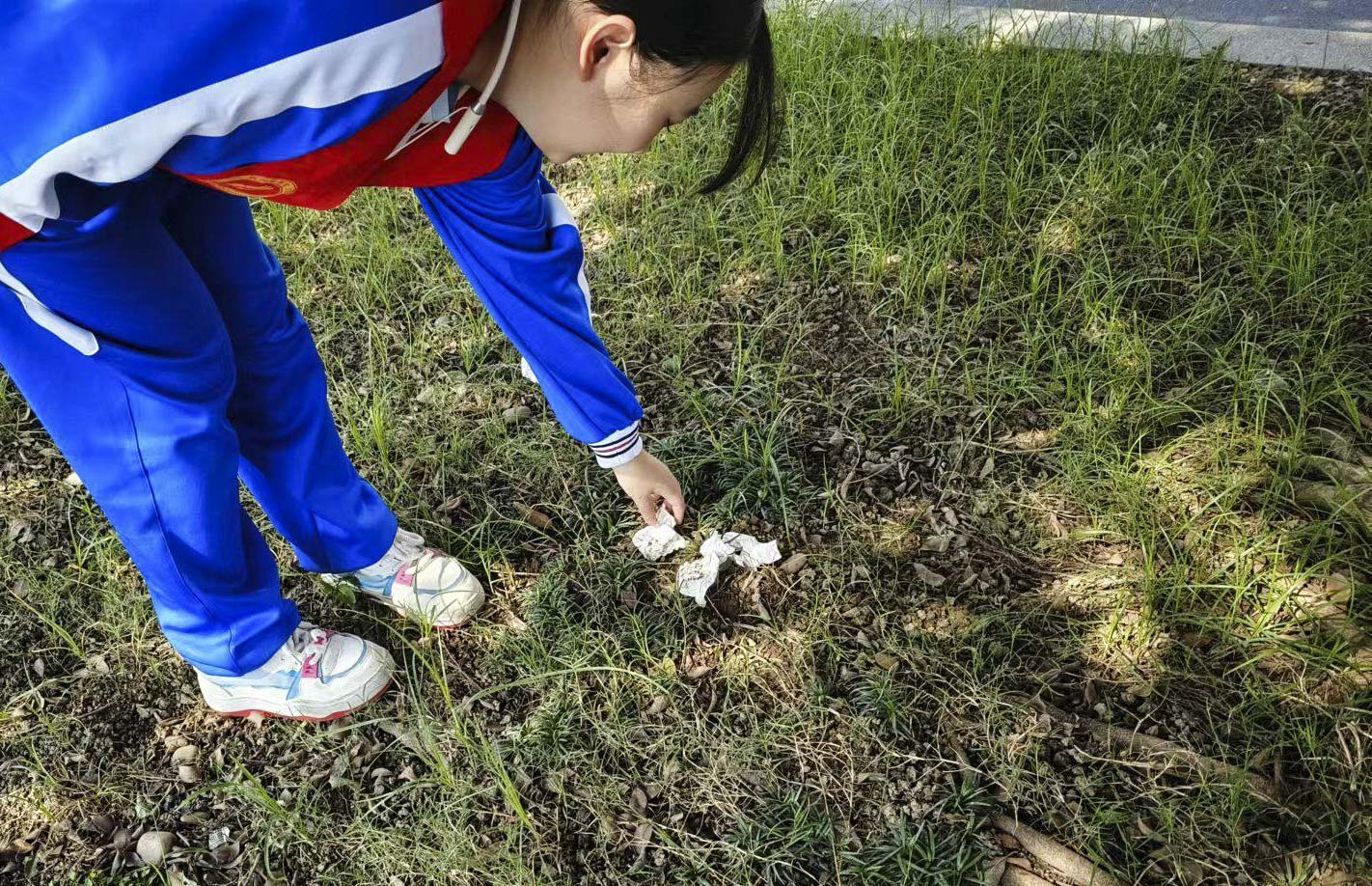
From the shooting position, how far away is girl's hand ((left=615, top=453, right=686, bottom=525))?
1857mm

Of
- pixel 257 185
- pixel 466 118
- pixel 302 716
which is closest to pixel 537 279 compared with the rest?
pixel 466 118

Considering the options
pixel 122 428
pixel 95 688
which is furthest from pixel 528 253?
pixel 95 688

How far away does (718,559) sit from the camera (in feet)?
6.73

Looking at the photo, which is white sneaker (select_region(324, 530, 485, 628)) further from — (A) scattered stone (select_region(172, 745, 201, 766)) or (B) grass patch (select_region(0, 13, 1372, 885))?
(A) scattered stone (select_region(172, 745, 201, 766))

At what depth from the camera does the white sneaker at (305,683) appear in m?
1.87

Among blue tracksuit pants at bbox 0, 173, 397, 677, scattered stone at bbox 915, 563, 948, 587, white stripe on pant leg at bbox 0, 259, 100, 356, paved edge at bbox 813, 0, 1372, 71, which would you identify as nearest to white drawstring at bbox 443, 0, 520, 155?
blue tracksuit pants at bbox 0, 173, 397, 677

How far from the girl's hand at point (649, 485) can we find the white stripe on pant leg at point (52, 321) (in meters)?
0.84

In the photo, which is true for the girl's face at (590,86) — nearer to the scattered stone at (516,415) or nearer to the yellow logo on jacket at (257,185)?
the yellow logo on jacket at (257,185)

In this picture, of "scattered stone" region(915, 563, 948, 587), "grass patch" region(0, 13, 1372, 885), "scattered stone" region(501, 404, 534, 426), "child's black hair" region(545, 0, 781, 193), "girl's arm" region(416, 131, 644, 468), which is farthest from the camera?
"scattered stone" region(501, 404, 534, 426)

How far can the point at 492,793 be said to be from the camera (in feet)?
5.89

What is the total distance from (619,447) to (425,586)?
1.86ft

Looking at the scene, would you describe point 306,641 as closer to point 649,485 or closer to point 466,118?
point 649,485

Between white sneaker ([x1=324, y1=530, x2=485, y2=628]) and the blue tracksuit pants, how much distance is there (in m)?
0.06

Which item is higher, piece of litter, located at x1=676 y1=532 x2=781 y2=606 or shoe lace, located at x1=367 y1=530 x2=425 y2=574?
shoe lace, located at x1=367 y1=530 x2=425 y2=574
